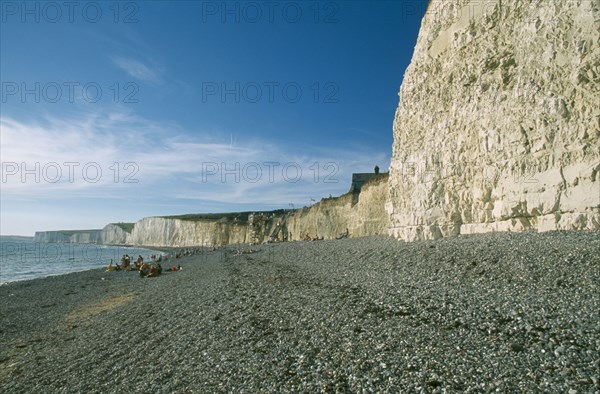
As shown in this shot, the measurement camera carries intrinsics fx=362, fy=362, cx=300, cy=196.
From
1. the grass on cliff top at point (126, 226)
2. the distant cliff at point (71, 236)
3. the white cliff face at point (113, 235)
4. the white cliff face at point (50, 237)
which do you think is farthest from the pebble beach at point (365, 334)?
the white cliff face at point (50, 237)

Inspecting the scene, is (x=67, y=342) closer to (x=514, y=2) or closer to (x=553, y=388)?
(x=553, y=388)

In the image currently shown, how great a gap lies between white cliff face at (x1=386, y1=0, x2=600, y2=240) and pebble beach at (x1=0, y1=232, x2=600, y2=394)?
1810mm

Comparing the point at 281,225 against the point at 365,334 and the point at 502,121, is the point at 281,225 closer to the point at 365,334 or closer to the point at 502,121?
the point at 502,121

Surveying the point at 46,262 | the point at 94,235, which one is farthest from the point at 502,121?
the point at 94,235

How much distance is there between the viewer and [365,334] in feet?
17.7

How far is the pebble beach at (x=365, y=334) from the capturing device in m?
4.08

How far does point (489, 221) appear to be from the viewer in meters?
13.1

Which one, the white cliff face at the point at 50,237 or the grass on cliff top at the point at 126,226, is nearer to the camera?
the grass on cliff top at the point at 126,226

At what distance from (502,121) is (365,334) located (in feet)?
34.2

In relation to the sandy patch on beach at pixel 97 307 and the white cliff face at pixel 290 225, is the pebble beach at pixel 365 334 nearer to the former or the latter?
the sandy patch on beach at pixel 97 307

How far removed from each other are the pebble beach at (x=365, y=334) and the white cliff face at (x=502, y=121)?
181 cm

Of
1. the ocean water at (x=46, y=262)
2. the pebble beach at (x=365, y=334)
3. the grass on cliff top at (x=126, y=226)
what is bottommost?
the ocean water at (x=46, y=262)

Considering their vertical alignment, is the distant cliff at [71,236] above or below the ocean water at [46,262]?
above

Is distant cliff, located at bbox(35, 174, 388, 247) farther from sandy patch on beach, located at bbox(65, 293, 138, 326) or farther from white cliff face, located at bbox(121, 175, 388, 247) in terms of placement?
sandy patch on beach, located at bbox(65, 293, 138, 326)
